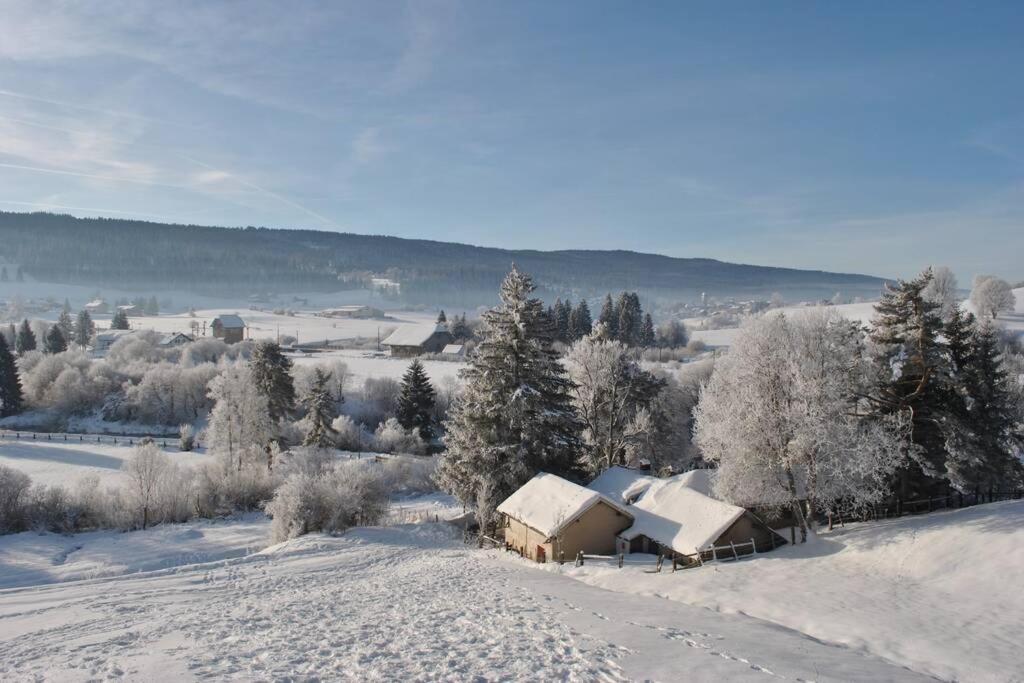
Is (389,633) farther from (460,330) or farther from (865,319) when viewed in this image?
(865,319)

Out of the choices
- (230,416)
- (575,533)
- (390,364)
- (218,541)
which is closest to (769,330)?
(575,533)

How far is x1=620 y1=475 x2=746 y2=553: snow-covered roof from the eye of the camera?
2473cm

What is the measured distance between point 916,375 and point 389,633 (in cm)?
2328

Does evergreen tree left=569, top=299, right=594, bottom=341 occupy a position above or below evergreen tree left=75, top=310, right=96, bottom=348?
above

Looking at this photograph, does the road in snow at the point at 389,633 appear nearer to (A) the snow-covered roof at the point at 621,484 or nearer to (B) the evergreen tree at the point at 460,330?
(A) the snow-covered roof at the point at 621,484

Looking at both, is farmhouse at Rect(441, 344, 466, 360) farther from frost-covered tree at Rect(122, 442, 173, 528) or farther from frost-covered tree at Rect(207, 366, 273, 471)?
frost-covered tree at Rect(122, 442, 173, 528)

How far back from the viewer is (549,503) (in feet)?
91.6

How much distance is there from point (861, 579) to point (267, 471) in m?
38.9

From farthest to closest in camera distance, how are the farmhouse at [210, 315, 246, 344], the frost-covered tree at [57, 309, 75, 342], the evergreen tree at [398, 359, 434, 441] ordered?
the frost-covered tree at [57, 309, 75, 342]
the farmhouse at [210, 315, 246, 344]
the evergreen tree at [398, 359, 434, 441]

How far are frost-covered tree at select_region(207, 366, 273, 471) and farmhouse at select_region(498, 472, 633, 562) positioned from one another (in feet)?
89.5

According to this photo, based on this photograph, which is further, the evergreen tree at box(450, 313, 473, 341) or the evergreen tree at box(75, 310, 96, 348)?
the evergreen tree at box(75, 310, 96, 348)

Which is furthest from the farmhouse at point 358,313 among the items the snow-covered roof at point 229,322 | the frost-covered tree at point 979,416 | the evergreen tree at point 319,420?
the frost-covered tree at point 979,416

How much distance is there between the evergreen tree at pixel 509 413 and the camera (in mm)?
31875

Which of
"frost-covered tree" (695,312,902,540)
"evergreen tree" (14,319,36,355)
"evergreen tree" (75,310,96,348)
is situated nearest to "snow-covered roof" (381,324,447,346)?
"evergreen tree" (14,319,36,355)
